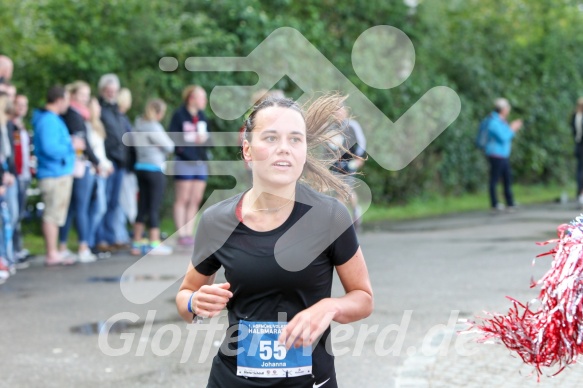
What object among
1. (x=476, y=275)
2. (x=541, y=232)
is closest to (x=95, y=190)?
(x=476, y=275)

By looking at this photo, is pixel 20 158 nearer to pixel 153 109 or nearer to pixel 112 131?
pixel 112 131

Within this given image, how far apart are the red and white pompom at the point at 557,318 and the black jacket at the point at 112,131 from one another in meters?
10.3

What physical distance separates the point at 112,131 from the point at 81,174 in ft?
3.10

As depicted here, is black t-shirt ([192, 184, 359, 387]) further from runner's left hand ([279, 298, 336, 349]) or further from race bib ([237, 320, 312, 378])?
runner's left hand ([279, 298, 336, 349])

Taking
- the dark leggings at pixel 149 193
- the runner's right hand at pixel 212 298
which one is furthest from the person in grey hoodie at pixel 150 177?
the runner's right hand at pixel 212 298

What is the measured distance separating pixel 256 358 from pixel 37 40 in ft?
37.4

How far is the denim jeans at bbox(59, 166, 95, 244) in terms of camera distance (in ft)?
40.1

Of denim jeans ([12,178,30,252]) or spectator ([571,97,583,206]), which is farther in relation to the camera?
spectator ([571,97,583,206])

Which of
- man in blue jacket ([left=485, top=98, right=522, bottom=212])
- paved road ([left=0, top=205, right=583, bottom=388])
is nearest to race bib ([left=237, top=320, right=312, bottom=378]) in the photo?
paved road ([left=0, top=205, right=583, bottom=388])

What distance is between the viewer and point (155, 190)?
13055mm

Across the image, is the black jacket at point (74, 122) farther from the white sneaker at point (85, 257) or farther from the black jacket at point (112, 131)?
the white sneaker at point (85, 257)

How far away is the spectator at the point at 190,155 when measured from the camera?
43.4ft

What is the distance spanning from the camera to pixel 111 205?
13359 millimetres

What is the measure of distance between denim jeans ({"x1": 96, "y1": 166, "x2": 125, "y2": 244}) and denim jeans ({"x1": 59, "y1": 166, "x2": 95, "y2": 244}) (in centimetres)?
77
